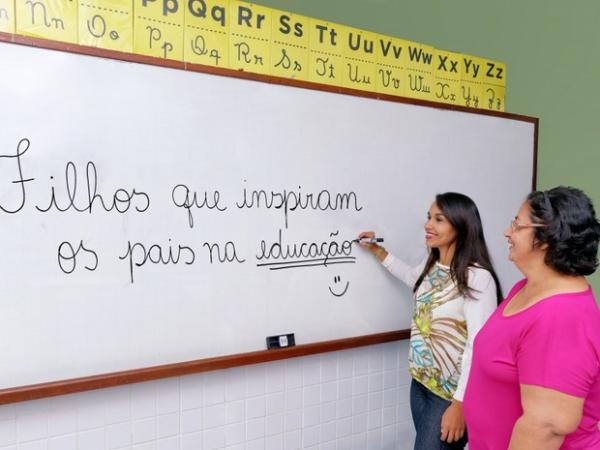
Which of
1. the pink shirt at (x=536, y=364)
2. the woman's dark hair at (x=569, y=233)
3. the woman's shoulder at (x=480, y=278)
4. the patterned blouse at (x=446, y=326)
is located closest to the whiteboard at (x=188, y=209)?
the patterned blouse at (x=446, y=326)

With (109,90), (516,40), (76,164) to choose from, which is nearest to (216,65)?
(109,90)

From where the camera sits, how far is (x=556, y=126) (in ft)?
9.11

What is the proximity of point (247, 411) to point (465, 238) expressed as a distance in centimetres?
91

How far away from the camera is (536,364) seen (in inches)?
44.6

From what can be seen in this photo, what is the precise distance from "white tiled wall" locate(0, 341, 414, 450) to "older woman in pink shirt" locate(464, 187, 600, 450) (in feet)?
2.55

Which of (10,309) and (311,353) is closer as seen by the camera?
(10,309)

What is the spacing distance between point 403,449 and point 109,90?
1.76 m

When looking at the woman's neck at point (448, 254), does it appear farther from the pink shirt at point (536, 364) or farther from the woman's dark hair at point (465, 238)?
the pink shirt at point (536, 364)

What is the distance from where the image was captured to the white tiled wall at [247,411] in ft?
5.06

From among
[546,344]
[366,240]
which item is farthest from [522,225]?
[366,240]

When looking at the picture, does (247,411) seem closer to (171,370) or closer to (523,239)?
(171,370)

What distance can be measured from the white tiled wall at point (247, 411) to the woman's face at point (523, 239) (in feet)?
3.10

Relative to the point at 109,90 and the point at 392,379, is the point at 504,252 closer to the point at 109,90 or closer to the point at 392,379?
the point at 392,379

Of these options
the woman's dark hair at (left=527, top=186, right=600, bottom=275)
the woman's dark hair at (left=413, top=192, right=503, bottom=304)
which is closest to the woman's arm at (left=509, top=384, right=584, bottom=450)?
the woman's dark hair at (left=527, top=186, right=600, bottom=275)
